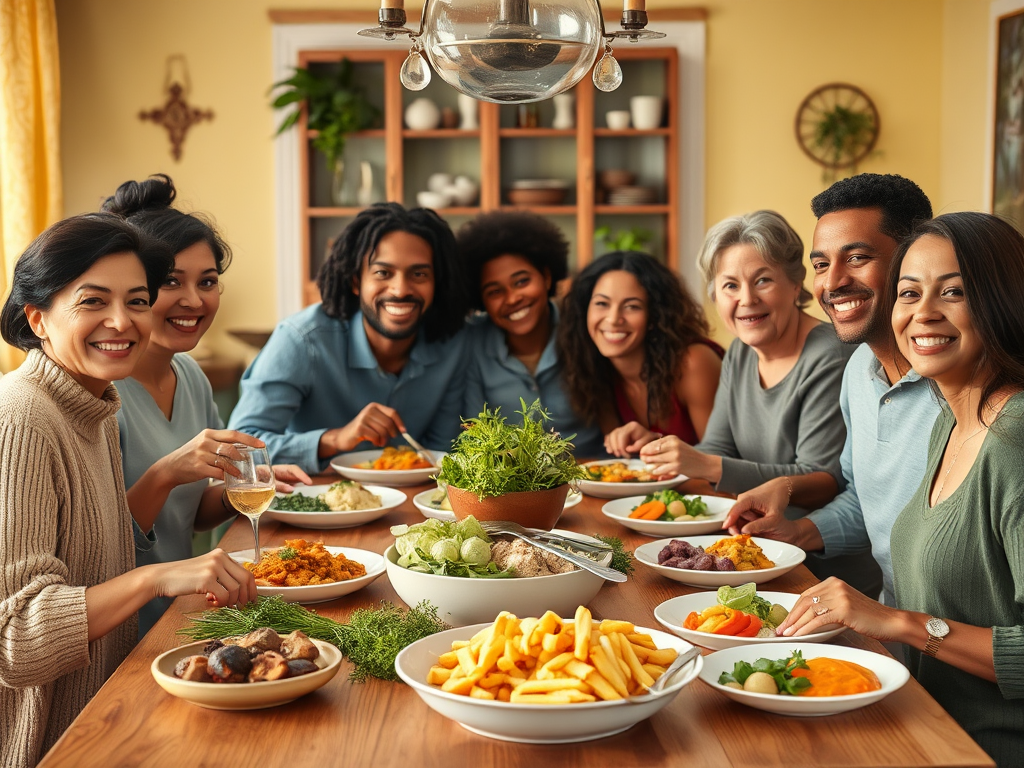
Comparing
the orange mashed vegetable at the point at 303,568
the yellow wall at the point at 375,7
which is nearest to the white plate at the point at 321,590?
the orange mashed vegetable at the point at 303,568

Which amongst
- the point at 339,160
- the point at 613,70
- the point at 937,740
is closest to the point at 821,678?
the point at 937,740

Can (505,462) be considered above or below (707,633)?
above

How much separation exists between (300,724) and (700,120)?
535cm

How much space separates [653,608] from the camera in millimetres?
1582

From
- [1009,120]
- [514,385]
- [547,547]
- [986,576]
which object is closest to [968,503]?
[986,576]

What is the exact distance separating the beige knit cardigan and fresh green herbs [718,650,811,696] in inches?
36.7

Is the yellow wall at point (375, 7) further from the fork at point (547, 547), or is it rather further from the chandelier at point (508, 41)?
the fork at point (547, 547)

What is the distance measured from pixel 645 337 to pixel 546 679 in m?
2.24

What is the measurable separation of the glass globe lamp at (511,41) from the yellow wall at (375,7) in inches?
170

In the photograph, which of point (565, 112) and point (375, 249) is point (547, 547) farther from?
point (565, 112)

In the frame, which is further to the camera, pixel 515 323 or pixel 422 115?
pixel 422 115

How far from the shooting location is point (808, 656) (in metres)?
→ 1.30

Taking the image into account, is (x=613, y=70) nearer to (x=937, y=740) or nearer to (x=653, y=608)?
(x=653, y=608)

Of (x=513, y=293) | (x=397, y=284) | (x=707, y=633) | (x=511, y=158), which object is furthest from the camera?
(x=511, y=158)
